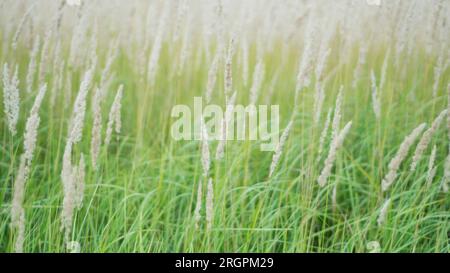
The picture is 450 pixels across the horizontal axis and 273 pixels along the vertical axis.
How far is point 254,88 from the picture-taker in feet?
4.59

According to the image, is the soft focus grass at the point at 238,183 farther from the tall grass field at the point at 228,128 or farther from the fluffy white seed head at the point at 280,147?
the fluffy white seed head at the point at 280,147

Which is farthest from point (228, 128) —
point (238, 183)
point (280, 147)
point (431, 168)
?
point (431, 168)

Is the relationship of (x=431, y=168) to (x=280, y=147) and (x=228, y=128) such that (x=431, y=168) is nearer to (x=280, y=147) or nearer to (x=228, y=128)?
(x=280, y=147)

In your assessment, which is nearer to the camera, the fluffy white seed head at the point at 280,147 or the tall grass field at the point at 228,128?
the fluffy white seed head at the point at 280,147

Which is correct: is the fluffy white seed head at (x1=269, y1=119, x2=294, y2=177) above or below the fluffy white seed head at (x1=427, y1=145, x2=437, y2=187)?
above

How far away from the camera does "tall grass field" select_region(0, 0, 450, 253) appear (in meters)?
1.39

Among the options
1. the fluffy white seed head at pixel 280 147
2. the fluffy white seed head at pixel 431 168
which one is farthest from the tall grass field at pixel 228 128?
the fluffy white seed head at pixel 280 147

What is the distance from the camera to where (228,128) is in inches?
60.2

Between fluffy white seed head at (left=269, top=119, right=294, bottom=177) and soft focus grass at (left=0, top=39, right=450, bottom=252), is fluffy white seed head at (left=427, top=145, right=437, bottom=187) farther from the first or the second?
fluffy white seed head at (left=269, top=119, right=294, bottom=177)

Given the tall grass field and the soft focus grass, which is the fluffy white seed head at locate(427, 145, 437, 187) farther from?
the soft focus grass

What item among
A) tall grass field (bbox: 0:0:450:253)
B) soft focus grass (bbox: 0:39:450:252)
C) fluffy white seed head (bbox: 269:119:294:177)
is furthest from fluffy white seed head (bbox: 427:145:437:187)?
fluffy white seed head (bbox: 269:119:294:177)

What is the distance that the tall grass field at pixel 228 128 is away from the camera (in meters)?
1.39

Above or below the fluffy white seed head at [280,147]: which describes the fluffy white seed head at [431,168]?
below

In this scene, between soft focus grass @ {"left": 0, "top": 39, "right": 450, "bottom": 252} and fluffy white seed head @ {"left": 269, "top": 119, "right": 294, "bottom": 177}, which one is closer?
fluffy white seed head @ {"left": 269, "top": 119, "right": 294, "bottom": 177}
